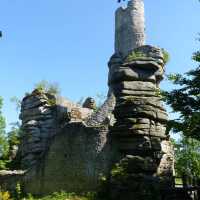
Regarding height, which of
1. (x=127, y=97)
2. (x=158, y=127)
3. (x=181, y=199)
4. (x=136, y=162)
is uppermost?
(x=127, y=97)

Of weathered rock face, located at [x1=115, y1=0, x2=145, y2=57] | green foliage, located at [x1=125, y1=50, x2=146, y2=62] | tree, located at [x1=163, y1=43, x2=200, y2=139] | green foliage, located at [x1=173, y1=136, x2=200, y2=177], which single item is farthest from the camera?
green foliage, located at [x1=173, y1=136, x2=200, y2=177]

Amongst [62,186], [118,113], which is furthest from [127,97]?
[62,186]

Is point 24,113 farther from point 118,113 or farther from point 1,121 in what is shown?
point 118,113

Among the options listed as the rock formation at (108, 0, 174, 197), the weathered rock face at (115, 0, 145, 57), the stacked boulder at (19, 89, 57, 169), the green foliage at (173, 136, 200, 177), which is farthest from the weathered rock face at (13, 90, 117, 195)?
the green foliage at (173, 136, 200, 177)

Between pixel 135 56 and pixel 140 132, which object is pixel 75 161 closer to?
pixel 140 132

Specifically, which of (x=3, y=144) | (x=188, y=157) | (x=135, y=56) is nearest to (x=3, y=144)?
(x=3, y=144)

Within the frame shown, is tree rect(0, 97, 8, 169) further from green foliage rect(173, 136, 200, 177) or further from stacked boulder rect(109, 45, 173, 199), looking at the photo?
green foliage rect(173, 136, 200, 177)

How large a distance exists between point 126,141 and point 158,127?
203 centimetres

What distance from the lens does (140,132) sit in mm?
21438

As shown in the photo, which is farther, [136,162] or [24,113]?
[24,113]

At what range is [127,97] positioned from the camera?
23.2 m

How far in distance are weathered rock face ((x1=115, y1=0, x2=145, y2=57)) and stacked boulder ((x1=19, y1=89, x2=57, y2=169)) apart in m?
9.44

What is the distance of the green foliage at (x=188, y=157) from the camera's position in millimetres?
43562

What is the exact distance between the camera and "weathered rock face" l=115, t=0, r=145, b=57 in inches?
1379
